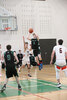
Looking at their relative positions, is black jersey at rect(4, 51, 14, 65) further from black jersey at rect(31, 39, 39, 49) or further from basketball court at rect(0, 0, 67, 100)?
basketball court at rect(0, 0, 67, 100)

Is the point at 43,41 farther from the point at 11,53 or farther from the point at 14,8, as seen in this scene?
the point at 11,53

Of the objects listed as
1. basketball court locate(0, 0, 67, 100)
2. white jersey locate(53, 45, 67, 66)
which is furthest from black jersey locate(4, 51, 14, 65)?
basketball court locate(0, 0, 67, 100)

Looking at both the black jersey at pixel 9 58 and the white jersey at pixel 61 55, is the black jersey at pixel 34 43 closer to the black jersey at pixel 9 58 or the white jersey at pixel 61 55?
the white jersey at pixel 61 55

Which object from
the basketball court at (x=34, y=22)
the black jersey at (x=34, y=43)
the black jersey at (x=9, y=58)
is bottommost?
the black jersey at (x=9, y=58)

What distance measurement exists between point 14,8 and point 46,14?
3187mm

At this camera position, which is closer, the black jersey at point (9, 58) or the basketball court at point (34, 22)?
the black jersey at point (9, 58)

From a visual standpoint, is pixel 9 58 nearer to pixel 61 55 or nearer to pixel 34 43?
pixel 61 55

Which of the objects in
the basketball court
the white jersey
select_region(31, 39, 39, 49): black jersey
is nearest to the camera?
the white jersey

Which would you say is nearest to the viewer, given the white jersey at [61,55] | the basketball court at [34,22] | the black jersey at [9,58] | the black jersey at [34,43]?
the black jersey at [9,58]

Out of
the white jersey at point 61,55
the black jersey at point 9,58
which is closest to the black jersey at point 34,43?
the white jersey at point 61,55

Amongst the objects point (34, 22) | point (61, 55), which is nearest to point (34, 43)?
point (61, 55)

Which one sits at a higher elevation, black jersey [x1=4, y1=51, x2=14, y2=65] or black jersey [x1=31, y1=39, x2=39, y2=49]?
black jersey [x1=31, y1=39, x2=39, y2=49]

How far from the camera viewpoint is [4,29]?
18.9 meters

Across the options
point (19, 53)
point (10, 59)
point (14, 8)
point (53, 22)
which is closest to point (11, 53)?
point (10, 59)
